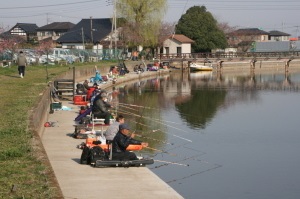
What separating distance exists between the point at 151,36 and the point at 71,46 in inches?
467

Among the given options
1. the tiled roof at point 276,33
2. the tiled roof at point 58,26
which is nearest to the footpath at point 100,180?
the tiled roof at point 58,26

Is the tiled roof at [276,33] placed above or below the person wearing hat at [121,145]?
above

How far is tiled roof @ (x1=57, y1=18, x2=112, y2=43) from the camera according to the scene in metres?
81.2

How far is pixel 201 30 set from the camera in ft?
278

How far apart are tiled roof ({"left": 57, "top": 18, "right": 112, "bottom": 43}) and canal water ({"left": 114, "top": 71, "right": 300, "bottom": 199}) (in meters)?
36.6

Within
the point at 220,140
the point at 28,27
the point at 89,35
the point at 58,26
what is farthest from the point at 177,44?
the point at 220,140

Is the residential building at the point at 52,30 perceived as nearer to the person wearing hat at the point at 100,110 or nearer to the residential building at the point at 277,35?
the residential building at the point at 277,35

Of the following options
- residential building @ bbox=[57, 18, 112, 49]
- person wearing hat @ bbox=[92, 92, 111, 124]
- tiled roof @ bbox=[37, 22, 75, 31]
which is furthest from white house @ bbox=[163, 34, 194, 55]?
person wearing hat @ bbox=[92, 92, 111, 124]

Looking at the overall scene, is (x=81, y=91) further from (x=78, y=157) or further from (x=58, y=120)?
(x=78, y=157)

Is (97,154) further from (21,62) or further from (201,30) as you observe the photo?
(201,30)

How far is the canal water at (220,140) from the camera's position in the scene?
16.0 meters

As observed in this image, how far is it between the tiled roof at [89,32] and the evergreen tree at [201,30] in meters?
10.4

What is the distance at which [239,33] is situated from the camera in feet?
393

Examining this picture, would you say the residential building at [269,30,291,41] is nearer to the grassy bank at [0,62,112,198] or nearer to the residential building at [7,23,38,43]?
the residential building at [7,23,38,43]
